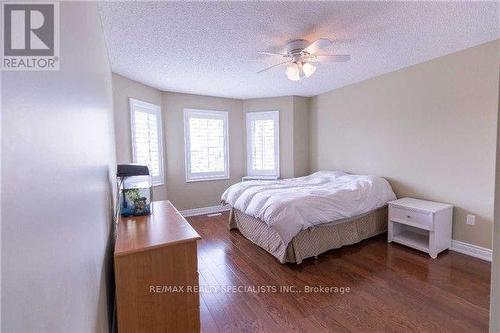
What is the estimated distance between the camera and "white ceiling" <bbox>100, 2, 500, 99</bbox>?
1867 mm

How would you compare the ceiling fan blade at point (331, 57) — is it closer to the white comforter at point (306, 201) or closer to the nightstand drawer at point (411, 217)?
the white comforter at point (306, 201)

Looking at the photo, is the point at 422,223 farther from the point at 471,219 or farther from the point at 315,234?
the point at 315,234

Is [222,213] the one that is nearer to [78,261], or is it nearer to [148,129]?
[148,129]

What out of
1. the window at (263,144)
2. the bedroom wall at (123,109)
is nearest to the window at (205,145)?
the window at (263,144)

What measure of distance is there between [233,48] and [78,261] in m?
2.43

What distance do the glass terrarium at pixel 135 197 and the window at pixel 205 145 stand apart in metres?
2.62

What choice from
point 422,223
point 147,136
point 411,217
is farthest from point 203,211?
point 422,223

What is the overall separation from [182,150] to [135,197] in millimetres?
2640

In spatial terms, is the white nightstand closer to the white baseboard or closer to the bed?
the bed

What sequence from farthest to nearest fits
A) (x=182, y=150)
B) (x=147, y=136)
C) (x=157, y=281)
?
(x=182, y=150) < (x=147, y=136) < (x=157, y=281)

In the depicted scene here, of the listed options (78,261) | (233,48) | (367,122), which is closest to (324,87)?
(367,122)

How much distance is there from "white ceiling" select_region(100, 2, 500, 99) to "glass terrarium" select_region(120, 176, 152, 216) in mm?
1376

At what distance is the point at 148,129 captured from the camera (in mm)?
3969

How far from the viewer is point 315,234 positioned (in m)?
2.72
